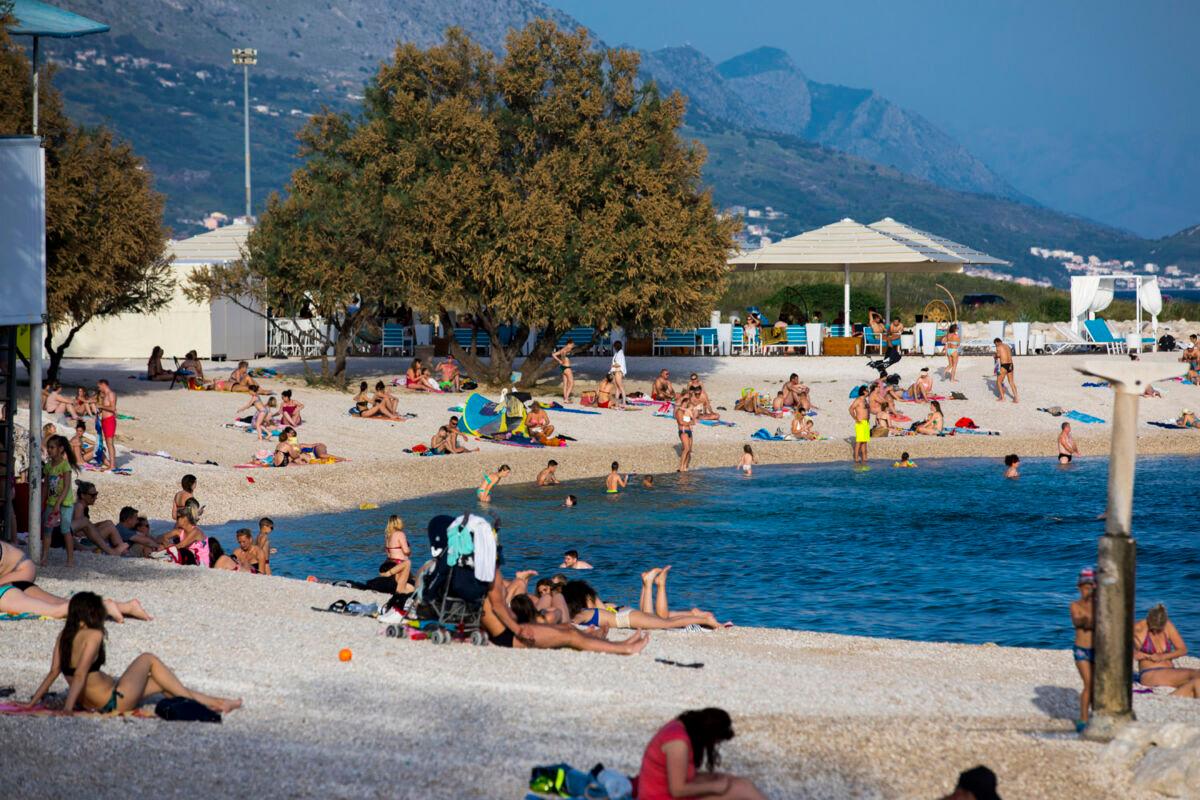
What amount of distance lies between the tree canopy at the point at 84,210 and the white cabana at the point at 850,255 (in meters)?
14.4

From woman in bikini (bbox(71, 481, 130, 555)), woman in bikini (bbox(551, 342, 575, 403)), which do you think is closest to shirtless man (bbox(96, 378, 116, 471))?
woman in bikini (bbox(71, 481, 130, 555))

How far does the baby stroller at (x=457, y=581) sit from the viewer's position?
1127 cm

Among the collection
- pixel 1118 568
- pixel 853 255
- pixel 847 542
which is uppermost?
pixel 853 255

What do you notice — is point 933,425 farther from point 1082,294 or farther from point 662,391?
point 1082,294

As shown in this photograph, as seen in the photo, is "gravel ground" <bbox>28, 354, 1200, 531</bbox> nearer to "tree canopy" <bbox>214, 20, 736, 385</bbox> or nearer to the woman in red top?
"tree canopy" <bbox>214, 20, 736, 385</bbox>

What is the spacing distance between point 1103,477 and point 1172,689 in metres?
14.4

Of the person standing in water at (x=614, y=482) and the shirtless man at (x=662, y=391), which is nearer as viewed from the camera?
the person standing in water at (x=614, y=482)

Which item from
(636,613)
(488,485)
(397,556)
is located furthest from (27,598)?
(488,485)

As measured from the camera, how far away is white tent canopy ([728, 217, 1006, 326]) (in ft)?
118

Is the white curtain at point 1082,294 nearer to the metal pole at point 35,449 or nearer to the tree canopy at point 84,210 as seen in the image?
the tree canopy at point 84,210

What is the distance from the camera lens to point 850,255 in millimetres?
36312

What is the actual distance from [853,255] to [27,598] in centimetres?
2738

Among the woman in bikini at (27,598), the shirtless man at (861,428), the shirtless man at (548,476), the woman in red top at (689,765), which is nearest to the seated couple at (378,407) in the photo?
the shirtless man at (548,476)

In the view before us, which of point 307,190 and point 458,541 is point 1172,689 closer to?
point 458,541
